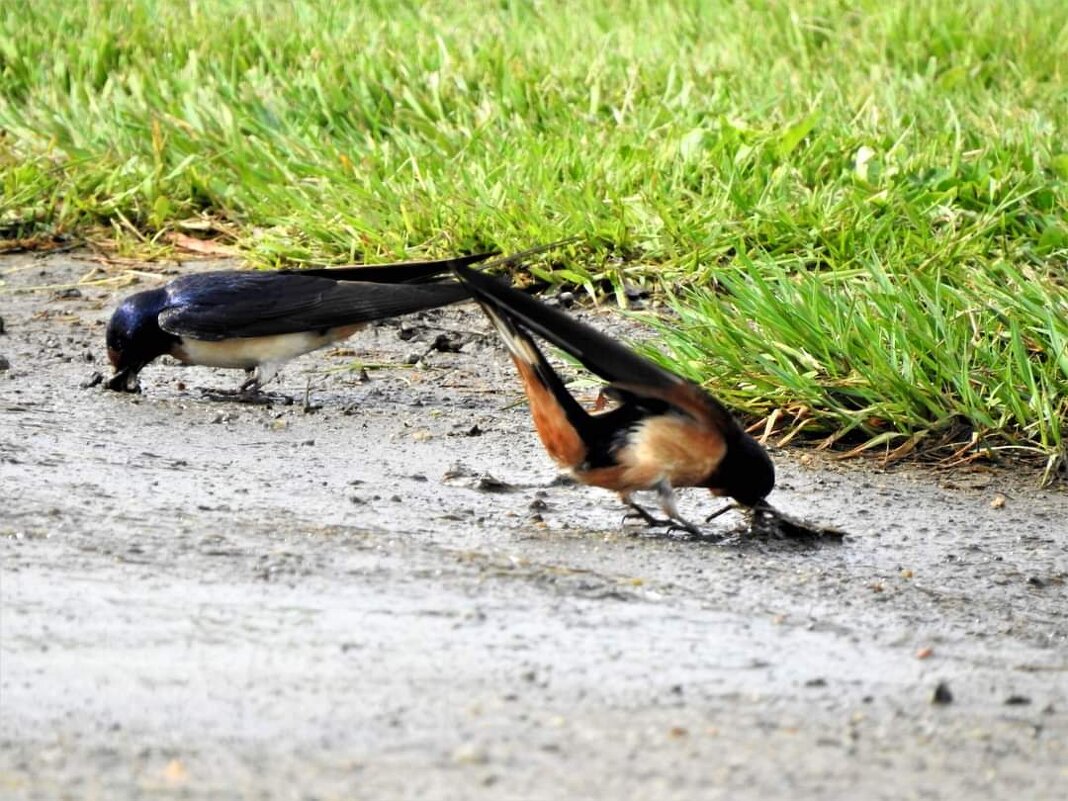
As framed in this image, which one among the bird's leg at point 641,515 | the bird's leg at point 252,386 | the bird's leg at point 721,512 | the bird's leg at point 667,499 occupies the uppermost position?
the bird's leg at point 667,499

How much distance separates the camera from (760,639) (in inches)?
138

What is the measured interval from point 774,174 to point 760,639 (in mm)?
3582

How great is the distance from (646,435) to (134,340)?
6.92 feet

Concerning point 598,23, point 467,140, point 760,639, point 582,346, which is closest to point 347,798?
point 760,639

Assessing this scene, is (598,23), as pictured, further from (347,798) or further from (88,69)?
(347,798)

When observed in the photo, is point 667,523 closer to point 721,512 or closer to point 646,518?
point 646,518

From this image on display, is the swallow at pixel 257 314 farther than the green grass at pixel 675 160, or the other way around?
the swallow at pixel 257 314

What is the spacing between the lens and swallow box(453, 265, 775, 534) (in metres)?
4.24

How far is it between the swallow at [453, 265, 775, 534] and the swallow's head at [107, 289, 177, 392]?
6.05 ft

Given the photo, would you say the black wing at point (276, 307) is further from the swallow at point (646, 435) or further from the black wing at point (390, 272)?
the swallow at point (646, 435)

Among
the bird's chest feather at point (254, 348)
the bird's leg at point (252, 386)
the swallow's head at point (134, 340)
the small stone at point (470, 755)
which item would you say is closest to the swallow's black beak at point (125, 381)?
the swallow's head at point (134, 340)

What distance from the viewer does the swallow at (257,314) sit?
5.64m

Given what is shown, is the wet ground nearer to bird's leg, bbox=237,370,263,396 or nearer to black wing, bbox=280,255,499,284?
bird's leg, bbox=237,370,263,396

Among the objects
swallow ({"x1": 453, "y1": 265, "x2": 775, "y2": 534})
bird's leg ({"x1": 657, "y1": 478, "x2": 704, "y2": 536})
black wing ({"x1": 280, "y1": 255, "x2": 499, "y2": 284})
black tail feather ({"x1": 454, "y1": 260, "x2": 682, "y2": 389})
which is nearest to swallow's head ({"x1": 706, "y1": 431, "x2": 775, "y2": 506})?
swallow ({"x1": 453, "y1": 265, "x2": 775, "y2": 534})
